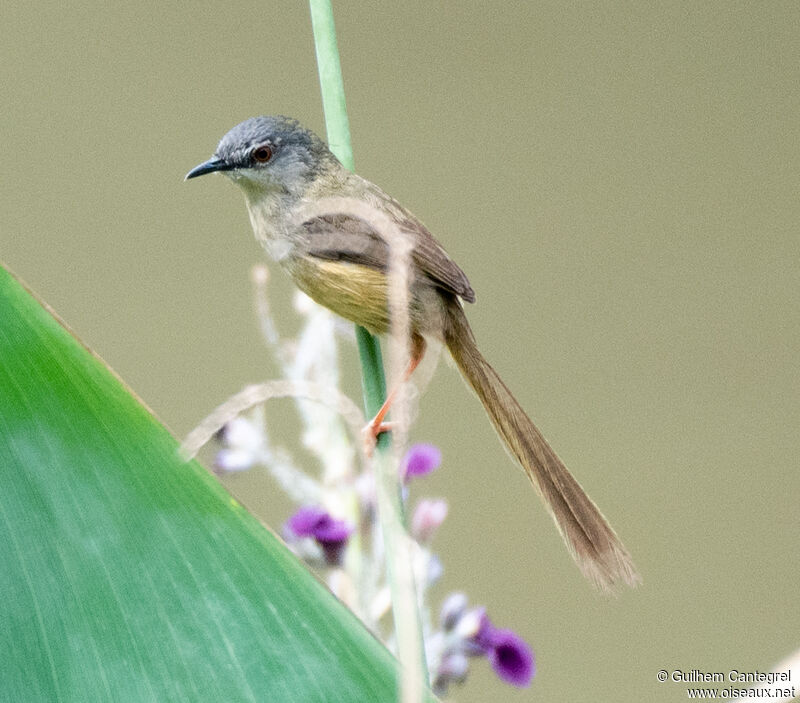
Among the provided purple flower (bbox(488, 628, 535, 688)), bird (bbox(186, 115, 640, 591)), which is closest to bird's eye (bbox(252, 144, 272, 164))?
bird (bbox(186, 115, 640, 591))

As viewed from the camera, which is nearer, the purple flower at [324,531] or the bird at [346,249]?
the purple flower at [324,531]

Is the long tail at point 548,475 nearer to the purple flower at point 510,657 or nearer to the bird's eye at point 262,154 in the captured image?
the purple flower at point 510,657

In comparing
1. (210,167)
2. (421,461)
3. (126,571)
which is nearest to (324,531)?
(421,461)

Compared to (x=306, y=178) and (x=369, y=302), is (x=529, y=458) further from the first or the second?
(x=306, y=178)

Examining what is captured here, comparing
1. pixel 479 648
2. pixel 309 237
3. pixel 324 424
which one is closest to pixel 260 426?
pixel 324 424

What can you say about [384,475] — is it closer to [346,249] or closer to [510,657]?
[510,657]

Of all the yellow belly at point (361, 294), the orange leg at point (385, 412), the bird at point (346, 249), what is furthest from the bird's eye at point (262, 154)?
the orange leg at point (385, 412)

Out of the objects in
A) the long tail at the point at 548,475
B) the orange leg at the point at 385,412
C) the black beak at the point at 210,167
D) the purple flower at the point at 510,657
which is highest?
the black beak at the point at 210,167
